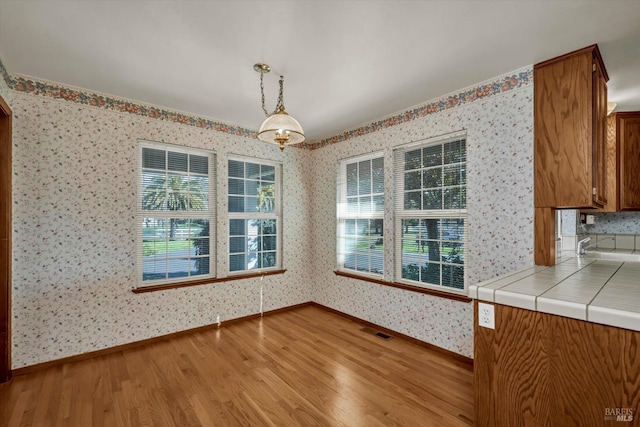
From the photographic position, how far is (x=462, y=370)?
2.64m

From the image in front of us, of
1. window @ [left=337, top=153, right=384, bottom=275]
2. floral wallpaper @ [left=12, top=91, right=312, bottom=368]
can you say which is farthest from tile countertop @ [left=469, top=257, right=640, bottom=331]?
floral wallpaper @ [left=12, top=91, right=312, bottom=368]

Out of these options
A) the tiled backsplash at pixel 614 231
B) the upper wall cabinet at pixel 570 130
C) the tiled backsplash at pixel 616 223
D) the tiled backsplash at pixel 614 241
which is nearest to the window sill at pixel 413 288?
the upper wall cabinet at pixel 570 130

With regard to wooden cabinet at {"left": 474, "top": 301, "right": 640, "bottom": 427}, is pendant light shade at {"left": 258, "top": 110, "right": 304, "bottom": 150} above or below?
above

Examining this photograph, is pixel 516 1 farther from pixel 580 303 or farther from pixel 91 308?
pixel 91 308

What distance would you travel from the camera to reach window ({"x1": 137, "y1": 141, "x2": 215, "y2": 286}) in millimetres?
3307

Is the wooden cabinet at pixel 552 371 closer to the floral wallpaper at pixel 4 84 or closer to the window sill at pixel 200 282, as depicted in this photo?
the window sill at pixel 200 282

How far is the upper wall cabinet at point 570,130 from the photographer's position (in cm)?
208

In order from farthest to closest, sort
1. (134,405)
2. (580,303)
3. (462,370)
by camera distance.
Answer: (462,370)
(134,405)
(580,303)

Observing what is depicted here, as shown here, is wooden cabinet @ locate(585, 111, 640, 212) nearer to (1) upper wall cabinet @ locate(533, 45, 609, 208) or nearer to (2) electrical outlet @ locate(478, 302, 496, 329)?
(1) upper wall cabinet @ locate(533, 45, 609, 208)

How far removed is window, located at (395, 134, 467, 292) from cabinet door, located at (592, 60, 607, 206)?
38.6 inches

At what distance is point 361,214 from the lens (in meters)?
4.02

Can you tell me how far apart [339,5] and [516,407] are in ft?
8.17

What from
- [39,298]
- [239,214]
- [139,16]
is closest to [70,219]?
[39,298]

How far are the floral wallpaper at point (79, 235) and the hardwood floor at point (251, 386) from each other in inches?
10.3
